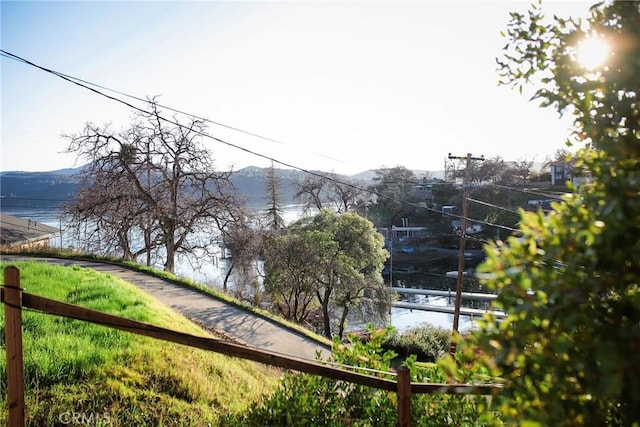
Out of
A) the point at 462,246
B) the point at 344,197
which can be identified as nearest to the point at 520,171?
the point at 344,197

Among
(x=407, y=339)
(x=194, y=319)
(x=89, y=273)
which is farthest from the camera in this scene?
(x=407, y=339)

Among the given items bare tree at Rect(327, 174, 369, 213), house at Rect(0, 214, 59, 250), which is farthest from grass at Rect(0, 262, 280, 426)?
bare tree at Rect(327, 174, 369, 213)

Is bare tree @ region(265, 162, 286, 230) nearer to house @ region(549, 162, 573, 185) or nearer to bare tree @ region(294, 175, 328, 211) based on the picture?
bare tree @ region(294, 175, 328, 211)

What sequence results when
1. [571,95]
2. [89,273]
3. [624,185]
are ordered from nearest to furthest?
[624,185], [571,95], [89,273]

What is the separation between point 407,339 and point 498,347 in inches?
549

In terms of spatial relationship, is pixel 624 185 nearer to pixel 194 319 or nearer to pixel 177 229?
pixel 194 319

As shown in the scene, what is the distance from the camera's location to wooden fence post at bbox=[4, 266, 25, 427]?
6.37 ft

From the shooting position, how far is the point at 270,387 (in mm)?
4816

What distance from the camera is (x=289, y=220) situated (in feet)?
98.0

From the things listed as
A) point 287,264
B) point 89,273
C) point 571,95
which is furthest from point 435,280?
point 571,95

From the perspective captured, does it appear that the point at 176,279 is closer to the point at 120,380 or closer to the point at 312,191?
the point at 120,380

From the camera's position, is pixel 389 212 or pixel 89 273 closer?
pixel 89 273

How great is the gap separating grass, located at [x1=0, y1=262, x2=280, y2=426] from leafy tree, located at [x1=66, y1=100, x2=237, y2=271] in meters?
10.1

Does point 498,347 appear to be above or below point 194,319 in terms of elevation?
above
